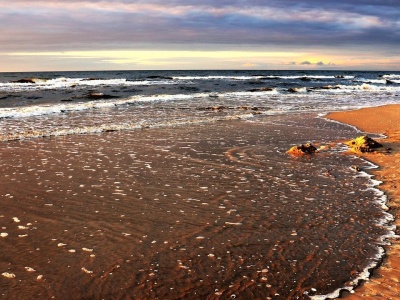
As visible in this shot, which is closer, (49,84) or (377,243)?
(377,243)

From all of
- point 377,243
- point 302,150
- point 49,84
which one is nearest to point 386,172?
point 302,150

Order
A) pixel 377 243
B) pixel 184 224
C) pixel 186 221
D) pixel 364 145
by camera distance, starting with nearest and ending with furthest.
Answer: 1. pixel 377 243
2. pixel 184 224
3. pixel 186 221
4. pixel 364 145

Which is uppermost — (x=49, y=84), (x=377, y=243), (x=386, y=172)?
(x=49, y=84)

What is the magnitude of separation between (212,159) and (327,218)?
392 cm

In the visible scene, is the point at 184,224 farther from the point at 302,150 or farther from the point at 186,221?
the point at 302,150

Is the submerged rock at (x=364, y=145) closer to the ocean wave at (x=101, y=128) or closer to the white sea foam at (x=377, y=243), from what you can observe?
the white sea foam at (x=377, y=243)

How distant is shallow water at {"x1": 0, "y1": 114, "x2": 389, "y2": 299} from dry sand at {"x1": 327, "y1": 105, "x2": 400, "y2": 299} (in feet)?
0.62

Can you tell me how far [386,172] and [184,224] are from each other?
453cm

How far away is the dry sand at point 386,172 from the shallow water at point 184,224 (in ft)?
0.62

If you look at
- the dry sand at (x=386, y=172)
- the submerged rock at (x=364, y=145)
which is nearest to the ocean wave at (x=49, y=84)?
the dry sand at (x=386, y=172)

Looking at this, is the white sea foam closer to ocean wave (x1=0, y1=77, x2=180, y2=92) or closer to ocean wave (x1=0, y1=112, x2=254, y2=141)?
ocean wave (x1=0, y1=112, x2=254, y2=141)

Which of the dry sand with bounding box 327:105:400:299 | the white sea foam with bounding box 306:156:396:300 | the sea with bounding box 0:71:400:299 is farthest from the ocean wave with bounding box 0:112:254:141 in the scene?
the white sea foam with bounding box 306:156:396:300

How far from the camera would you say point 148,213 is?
5.73 meters

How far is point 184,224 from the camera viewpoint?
17.6ft
